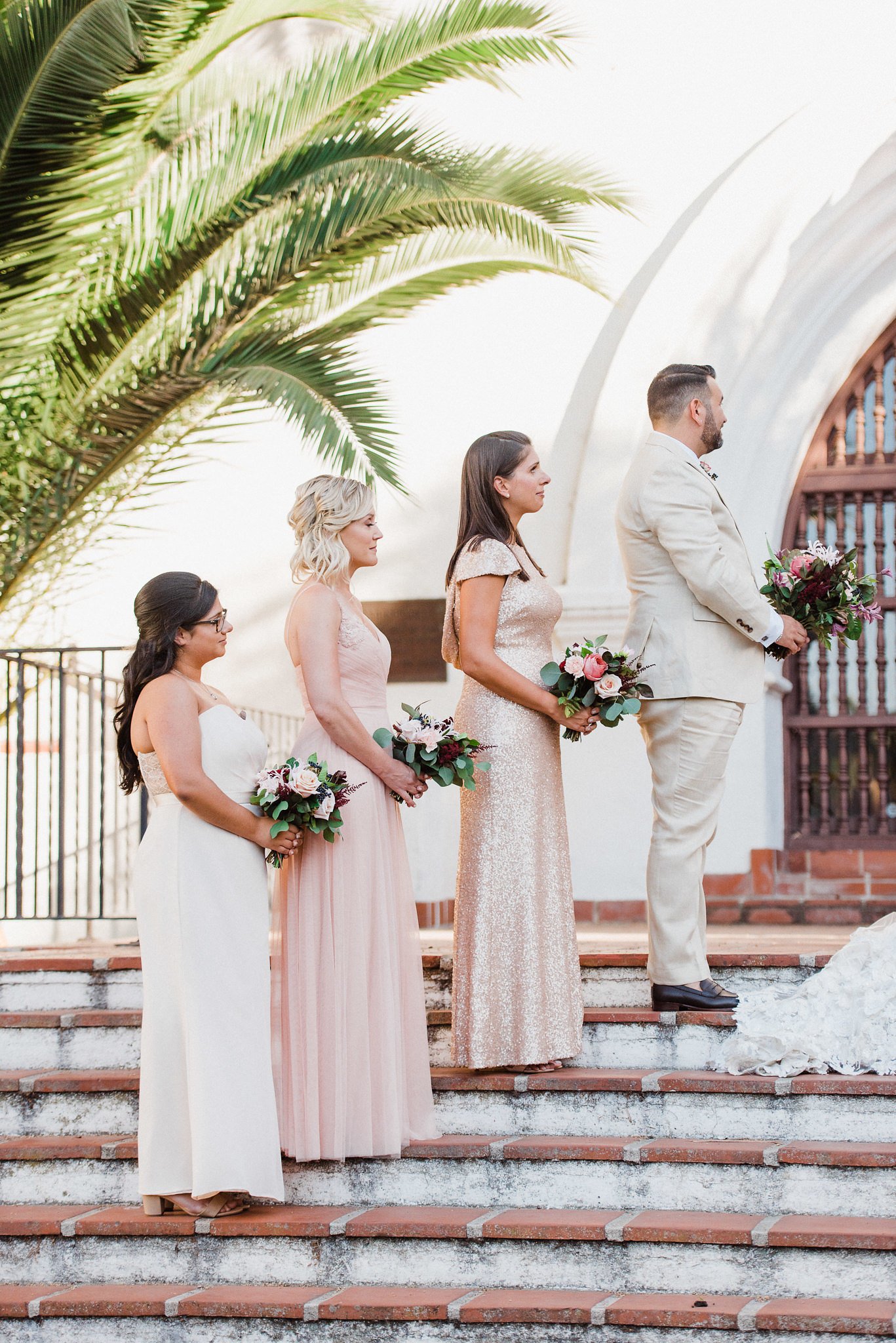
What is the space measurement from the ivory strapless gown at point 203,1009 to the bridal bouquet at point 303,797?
0.58 feet

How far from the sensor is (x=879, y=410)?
8180mm

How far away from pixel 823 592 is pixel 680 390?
83cm

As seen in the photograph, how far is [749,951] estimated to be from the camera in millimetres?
5305

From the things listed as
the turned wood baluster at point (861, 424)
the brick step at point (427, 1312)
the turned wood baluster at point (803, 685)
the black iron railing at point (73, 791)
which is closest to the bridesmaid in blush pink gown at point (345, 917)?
the brick step at point (427, 1312)

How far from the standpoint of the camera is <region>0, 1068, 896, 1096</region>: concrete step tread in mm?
4285

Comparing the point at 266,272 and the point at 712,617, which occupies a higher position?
the point at 266,272

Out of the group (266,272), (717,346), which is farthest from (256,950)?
(717,346)

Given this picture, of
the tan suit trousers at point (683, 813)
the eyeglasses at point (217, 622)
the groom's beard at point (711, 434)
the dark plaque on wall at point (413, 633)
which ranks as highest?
the groom's beard at point (711, 434)

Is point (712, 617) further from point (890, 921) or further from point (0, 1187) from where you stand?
point (0, 1187)

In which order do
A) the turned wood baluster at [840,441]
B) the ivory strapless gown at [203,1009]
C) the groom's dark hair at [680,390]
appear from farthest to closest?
1. the turned wood baluster at [840,441]
2. the groom's dark hair at [680,390]
3. the ivory strapless gown at [203,1009]

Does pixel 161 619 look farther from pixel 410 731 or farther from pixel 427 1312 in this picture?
pixel 427 1312

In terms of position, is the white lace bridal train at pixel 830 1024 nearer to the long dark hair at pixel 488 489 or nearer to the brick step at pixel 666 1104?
the brick step at pixel 666 1104

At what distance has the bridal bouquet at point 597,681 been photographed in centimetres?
445

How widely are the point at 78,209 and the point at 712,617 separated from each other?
382 cm
